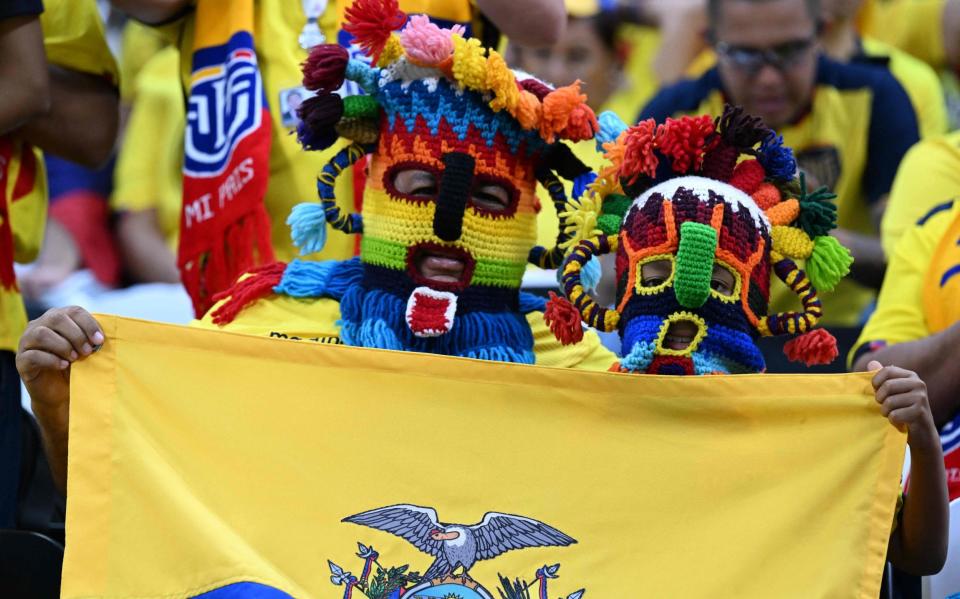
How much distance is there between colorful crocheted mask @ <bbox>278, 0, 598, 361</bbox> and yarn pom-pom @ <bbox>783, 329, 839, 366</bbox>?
0.61m

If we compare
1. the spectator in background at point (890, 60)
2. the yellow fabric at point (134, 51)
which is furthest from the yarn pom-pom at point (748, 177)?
the yellow fabric at point (134, 51)

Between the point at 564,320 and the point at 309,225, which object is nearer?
the point at 564,320

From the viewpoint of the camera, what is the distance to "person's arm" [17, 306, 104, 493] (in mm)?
2781

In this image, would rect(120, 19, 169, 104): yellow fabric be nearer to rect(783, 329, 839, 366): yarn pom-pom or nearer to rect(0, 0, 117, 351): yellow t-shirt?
rect(0, 0, 117, 351): yellow t-shirt

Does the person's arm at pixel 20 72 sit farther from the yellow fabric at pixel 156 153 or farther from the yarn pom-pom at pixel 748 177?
the yellow fabric at pixel 156 153

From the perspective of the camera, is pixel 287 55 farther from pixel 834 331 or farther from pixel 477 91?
pixel 834 331

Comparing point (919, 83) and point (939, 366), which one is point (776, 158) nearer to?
point (939, 366)

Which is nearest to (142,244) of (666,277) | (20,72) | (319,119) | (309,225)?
(20,72)

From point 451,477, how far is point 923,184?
184 centimetres

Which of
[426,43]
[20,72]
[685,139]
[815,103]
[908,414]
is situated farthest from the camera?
[815,103]

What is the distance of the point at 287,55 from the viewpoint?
4000 mm

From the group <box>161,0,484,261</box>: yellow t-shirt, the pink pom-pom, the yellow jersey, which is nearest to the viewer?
the pink pom-pom

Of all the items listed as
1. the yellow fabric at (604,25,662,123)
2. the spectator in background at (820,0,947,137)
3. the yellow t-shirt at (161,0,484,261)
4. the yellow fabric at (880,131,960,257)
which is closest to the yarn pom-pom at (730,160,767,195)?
the yellow fabric at (880,131,960,257)

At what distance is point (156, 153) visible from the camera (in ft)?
19.4
